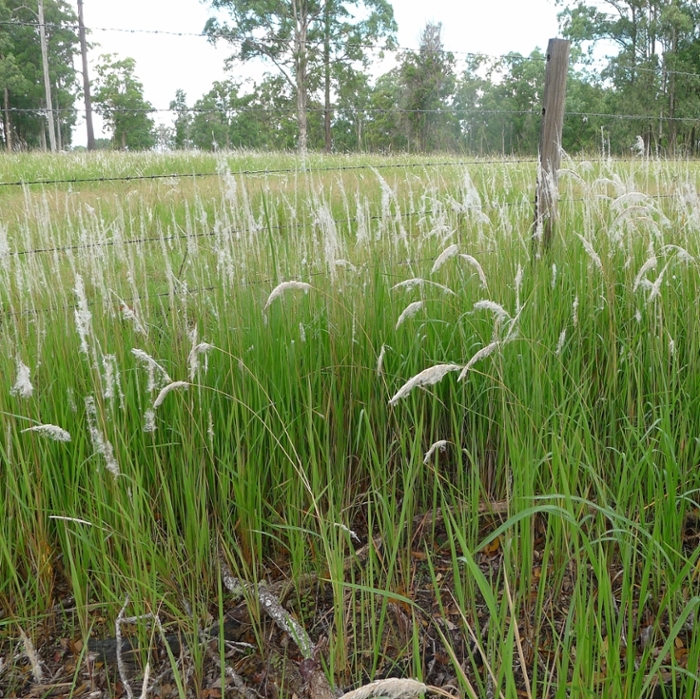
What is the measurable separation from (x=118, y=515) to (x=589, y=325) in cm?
179

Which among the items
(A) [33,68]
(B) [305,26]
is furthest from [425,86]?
(A) [33,68]

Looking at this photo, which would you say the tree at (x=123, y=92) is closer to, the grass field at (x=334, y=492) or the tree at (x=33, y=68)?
the tree at (x=33, y=68)

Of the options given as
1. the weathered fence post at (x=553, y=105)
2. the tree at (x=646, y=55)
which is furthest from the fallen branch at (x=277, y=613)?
the tree at (x=646, y=55)

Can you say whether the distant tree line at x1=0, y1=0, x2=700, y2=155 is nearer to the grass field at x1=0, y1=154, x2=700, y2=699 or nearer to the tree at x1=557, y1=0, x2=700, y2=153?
the tree at x1=557, y1=0, x2=700, y2=153

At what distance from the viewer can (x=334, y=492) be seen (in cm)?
199

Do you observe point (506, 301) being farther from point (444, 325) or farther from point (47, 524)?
point (47, 524)

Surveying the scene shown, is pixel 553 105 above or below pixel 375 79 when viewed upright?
below

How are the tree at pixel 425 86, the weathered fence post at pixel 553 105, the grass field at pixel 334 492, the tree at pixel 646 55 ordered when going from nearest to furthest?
the grass field at pixel 334 492, the weathered fence post at pixel 553 105, the tree at pixel 425 86, the tree at pixel 646 55

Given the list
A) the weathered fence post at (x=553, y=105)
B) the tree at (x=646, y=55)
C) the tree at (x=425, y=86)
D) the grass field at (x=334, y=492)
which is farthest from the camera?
the tree at (x=646, y=55)

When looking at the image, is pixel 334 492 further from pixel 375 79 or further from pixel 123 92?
pixel 123 92

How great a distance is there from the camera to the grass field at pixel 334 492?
1500 millimetres

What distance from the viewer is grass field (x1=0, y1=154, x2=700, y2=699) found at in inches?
59.1

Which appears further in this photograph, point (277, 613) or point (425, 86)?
point (425, 86)

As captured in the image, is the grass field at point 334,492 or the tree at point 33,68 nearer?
the grass field at point 334,492
